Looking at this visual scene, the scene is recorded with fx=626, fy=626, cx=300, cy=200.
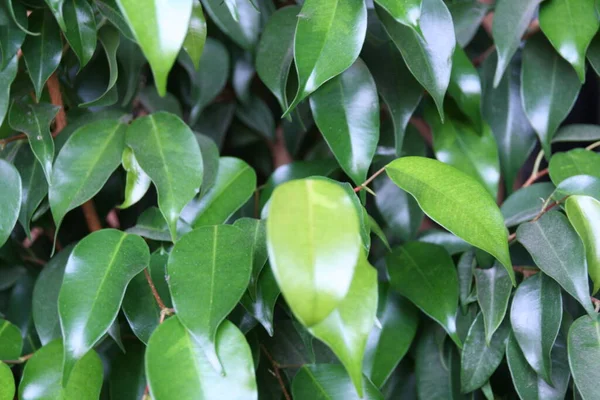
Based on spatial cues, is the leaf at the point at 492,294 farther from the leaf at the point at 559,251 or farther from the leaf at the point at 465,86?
the leaf at the point at 465,86

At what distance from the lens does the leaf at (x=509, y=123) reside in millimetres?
683

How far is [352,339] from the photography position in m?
0.37

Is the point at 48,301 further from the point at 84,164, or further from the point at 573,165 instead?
the point at 573,165

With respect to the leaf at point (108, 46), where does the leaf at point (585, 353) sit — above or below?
below

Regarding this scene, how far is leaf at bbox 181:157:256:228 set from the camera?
0.58 meters

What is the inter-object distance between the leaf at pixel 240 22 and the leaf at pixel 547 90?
0.29 metres

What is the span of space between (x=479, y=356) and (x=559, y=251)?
124 millimetres

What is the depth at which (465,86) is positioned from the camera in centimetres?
62

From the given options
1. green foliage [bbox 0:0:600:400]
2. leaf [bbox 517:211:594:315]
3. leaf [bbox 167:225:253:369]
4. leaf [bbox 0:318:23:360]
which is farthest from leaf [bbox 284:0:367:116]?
leaf [bbox 0:318:23:360]

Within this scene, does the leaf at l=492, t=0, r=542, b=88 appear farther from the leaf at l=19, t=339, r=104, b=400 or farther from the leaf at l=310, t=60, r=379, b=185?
the leaf at l=19, t=339, r=104, b=400

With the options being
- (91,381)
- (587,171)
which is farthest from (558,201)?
(91,381)

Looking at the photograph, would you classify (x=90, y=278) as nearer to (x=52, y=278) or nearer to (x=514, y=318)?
(x=52, y=278)

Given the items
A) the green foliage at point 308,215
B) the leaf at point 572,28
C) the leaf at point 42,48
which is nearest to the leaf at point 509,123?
the green foliage at point 308,215

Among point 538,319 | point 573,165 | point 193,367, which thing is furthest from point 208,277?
point 573,165
